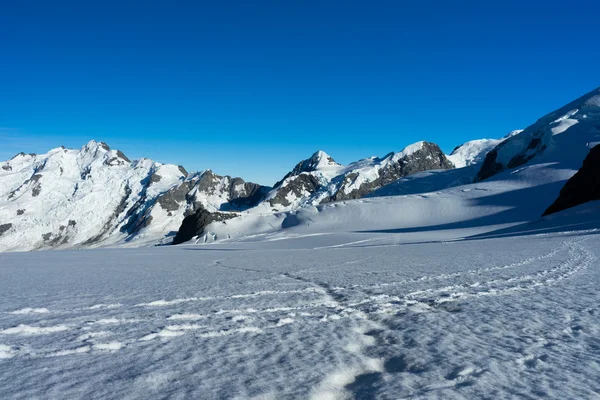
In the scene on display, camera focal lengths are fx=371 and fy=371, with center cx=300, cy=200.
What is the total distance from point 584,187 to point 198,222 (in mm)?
79655

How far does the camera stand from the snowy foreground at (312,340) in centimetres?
344

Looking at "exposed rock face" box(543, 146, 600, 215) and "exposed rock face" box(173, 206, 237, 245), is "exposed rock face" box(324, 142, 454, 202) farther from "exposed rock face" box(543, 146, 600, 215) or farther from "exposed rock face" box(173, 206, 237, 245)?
"exposed rock face" box(543, 146, 600, 215)

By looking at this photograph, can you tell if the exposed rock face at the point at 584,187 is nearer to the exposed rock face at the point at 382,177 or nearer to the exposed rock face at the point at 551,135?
the exposed rock face at the point at 551,135

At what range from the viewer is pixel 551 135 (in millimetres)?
96562

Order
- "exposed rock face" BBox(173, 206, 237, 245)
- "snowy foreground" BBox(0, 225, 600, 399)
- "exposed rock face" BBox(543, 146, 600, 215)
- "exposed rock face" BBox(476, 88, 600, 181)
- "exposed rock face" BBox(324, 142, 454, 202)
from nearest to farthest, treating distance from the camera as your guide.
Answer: "snowy foreground" BBox(0, 225, 600, 399), "exposed rock face" BBox(543, 146, 600, 215), "exposed rock face" BBox(173, 206, 237, 245), "exposed rock face" BBox(476, 88, 600, 181), "exposed rock face" BBox(324, 142, 454, 202)

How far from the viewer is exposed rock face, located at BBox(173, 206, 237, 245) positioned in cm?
9231

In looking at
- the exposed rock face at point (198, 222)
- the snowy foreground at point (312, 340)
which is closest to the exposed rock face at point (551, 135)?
the exposed rock face at point (198, 222)

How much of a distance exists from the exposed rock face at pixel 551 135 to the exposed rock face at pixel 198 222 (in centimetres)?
7967

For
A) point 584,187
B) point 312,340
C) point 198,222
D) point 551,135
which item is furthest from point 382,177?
point 312,340

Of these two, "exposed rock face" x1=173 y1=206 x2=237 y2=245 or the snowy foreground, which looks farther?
"exposed rock face" x1=173 y1=206 x2=237 y2=245

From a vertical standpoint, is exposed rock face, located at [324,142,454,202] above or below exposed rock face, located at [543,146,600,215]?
above

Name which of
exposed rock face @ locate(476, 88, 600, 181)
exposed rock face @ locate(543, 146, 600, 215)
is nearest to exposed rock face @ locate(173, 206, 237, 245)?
exposed rock face @ locate(543, 146, 600, 215)

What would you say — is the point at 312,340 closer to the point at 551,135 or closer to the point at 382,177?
the point at 551,135

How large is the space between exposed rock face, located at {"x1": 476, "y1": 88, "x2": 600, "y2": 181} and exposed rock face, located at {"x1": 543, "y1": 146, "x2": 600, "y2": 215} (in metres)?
46.3
